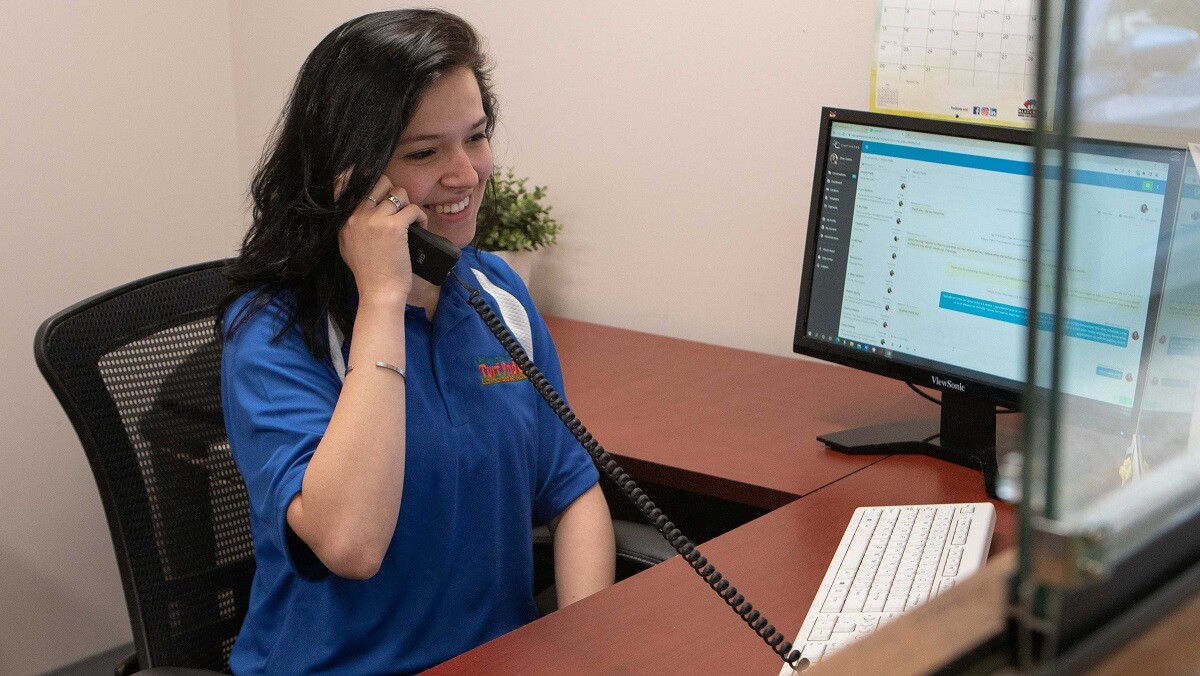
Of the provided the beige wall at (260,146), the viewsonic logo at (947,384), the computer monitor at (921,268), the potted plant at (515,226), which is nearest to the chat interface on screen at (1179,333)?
the computer monitor at (921,268)

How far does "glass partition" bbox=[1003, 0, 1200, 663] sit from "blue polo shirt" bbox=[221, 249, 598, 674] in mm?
888

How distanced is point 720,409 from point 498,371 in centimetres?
50

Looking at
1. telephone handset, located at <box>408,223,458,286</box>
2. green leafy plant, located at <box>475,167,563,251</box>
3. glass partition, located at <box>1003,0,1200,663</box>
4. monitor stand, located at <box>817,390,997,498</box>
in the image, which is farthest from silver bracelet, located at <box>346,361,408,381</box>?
green leafy plant, located at <box>475,167,563,251</box>

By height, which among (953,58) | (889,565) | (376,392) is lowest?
(889,565)

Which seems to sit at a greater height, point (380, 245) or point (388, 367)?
point (380, 245)

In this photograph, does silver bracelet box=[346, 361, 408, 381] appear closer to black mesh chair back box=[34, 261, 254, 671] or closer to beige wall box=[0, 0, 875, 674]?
black mesh chair back box=[34, 261, 254, 671]

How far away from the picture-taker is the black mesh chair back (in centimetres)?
139

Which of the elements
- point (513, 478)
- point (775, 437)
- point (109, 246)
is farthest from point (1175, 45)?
point (109, 246)

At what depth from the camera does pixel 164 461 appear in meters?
1.45

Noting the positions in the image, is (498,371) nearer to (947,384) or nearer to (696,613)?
(696,613)

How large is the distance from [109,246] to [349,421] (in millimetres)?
1645

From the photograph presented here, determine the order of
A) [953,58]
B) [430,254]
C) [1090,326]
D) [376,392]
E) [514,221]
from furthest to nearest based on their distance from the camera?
[514,221] < [953,58] < [430,254] < [376,392] < [1090,326]

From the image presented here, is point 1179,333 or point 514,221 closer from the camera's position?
point 1179,333

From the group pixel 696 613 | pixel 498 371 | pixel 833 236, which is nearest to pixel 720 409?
pixel 833 236
